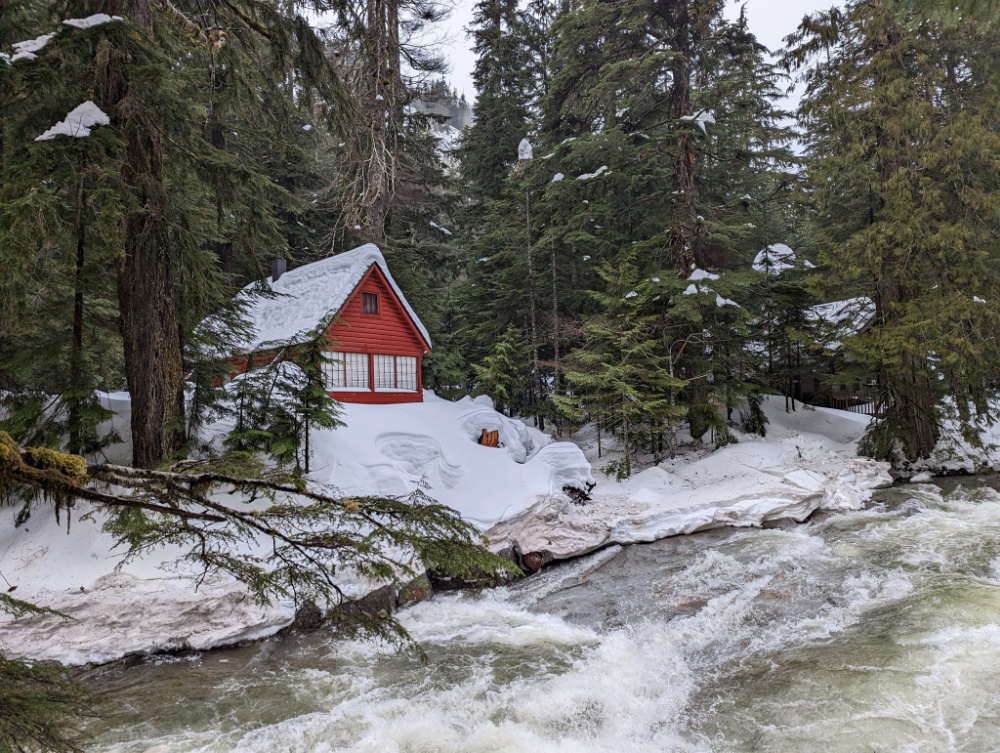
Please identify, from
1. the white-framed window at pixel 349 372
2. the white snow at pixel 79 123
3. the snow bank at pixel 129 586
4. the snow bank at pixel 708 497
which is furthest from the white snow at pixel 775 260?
the white snow at pixel 79 123

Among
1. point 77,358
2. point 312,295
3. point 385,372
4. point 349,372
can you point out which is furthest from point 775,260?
point 77,358

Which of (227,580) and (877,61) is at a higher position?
(877,61)

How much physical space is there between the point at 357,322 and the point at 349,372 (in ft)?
4.99

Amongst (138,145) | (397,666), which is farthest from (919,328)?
(138,145)

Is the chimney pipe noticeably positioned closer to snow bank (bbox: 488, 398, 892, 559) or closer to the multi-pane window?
the multi-pane window

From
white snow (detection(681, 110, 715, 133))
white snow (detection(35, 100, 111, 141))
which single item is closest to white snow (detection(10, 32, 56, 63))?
white snow (detection(35, 100, 111, 141))

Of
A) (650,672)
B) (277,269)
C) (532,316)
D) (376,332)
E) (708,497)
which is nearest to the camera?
(650,672)

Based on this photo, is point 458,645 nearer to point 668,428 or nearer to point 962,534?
point 962,534

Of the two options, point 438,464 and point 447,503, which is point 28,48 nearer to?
point 447,503

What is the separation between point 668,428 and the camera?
1405 cm

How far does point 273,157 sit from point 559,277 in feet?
39.3

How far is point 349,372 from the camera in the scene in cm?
1534

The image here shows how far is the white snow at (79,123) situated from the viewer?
5.88m

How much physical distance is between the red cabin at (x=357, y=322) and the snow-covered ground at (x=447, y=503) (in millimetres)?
1799
